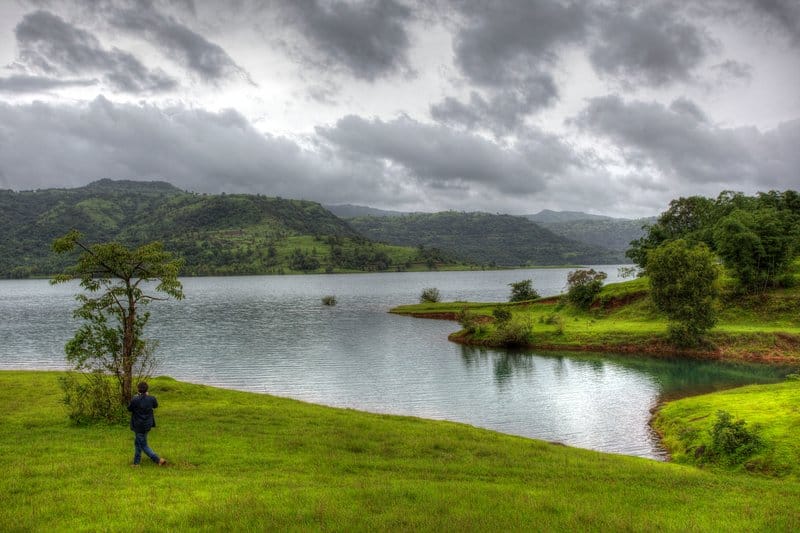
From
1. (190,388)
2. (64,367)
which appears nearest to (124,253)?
(190,388)

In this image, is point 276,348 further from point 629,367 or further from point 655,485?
point 655,485

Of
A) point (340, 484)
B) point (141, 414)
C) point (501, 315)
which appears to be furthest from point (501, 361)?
point (141, 414)

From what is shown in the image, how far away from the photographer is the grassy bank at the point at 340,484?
1354 centimetres

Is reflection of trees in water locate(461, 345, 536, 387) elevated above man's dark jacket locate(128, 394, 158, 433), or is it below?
below

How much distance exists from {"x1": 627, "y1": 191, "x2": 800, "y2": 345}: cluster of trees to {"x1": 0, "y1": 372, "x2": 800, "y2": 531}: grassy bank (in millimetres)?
55183

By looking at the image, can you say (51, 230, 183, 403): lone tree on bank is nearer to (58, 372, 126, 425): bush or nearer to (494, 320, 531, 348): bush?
(58, 372, 126, 425): bush

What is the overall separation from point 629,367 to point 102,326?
6111 centimetres

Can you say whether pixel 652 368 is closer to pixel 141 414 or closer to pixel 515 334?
pixel 515 334

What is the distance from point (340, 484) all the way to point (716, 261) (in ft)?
325

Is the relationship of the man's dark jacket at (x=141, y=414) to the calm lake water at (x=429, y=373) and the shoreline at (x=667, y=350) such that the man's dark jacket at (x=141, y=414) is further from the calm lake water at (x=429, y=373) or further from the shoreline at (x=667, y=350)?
the shoreline at (x=667, y=350)

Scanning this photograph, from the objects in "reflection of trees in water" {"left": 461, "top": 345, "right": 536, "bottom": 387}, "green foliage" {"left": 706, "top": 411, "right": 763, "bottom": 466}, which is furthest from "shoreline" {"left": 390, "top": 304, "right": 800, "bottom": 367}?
"green foliage" {"left": 706, "top": 411, "right": 763, "bottom": 466}

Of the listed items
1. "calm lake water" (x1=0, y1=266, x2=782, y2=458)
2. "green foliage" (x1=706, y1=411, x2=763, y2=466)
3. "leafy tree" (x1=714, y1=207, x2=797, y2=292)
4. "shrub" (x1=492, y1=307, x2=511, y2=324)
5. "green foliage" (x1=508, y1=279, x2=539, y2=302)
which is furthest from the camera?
"green foliage" (x1=508, y1=279, x2=539, y2=302)

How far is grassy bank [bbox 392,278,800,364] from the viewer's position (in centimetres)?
6994

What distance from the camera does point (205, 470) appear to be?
18.7m
